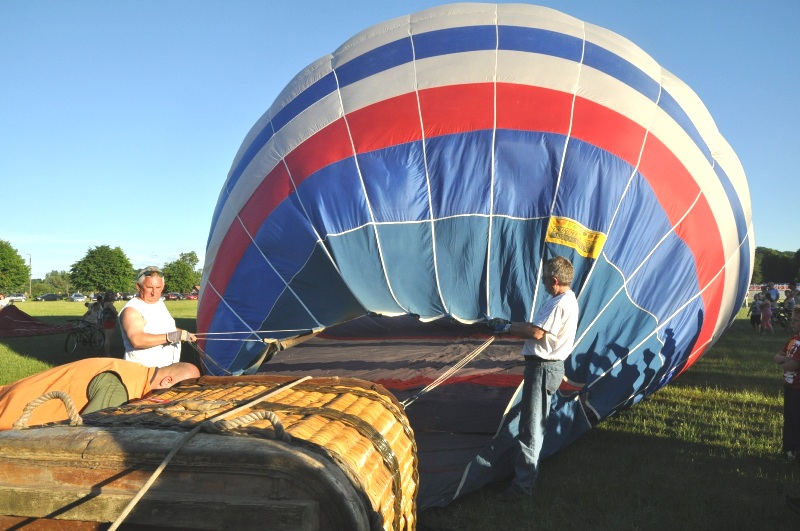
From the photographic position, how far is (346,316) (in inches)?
167

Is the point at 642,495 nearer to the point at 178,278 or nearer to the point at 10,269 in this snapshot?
the point at 10,269

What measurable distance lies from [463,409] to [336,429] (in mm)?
2756

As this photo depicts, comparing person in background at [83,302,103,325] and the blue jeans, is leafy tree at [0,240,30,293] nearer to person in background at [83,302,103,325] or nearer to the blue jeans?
person in background at [83,302,103,325]

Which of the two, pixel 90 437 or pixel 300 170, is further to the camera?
pixel 300 170

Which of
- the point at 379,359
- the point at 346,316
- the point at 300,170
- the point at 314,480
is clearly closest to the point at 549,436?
the point at 346,316

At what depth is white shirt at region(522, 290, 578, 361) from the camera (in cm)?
338

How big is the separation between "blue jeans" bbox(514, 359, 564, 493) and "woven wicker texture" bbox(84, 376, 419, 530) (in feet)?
4.45

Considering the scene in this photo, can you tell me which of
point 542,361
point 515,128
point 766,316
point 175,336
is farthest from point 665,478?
point 766,316

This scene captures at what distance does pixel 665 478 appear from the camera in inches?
146

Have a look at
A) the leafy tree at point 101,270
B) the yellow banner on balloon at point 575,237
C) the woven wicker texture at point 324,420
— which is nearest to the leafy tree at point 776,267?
the leafy tree at point 101,270

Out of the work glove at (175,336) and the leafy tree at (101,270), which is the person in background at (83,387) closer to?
the work glove at (175,336)

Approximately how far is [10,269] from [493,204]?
6583cm

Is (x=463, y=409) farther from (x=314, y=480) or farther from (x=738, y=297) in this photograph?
(x=314, y=480)

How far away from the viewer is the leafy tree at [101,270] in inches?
2511
